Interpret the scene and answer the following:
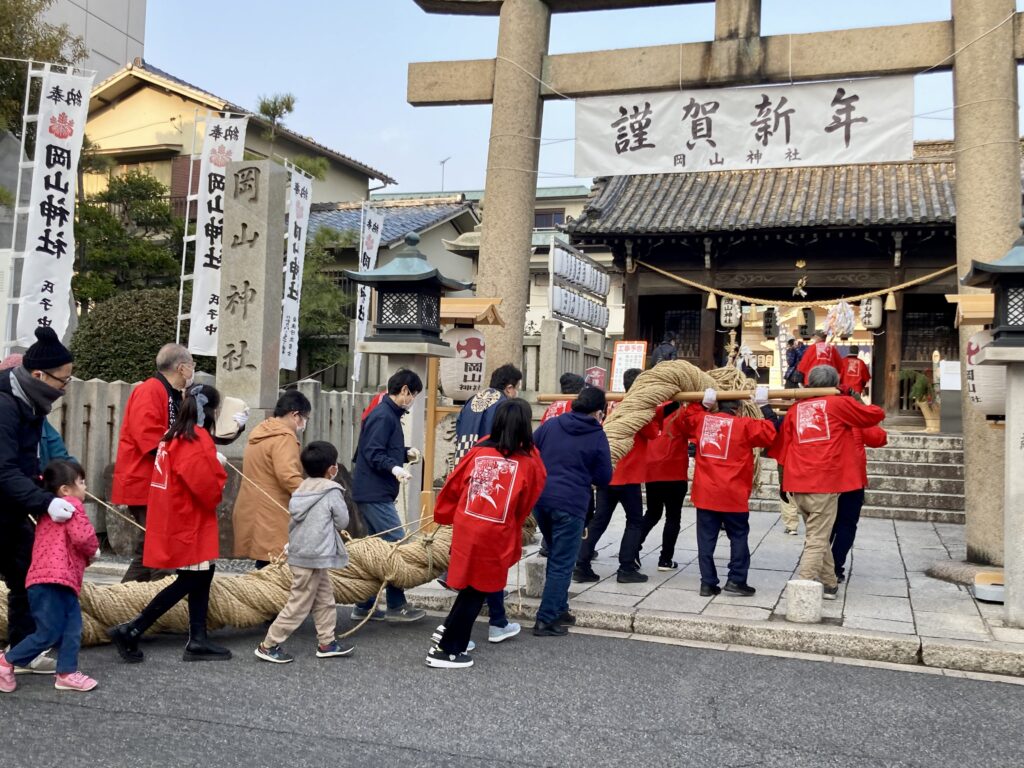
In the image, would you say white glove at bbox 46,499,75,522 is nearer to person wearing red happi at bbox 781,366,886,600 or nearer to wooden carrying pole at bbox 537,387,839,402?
wooden carrying pole at bbox 537,387,839,402

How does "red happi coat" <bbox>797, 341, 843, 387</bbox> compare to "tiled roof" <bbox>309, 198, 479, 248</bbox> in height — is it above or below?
below

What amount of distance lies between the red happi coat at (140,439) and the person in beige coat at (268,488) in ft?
1.99

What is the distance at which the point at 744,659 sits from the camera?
5977 millimetres

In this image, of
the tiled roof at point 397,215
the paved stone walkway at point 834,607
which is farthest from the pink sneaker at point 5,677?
the tiled roof at point 397,215

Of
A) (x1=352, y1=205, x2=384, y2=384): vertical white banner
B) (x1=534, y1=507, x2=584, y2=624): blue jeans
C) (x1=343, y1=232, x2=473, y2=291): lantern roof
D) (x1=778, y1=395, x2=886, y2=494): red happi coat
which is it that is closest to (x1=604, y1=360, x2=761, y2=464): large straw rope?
(x1=778, y1=395, x2=886, y2=494): red happi coat

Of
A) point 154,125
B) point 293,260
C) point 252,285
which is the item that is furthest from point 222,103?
point 252,285

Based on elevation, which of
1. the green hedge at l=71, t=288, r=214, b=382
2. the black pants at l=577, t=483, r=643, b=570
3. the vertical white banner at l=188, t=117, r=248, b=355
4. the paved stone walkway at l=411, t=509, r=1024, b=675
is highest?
the vertical white banner at l=188, t=117, r=248, b=355

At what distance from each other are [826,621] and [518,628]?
225cm

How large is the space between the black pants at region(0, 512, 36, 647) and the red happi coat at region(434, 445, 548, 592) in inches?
94.6

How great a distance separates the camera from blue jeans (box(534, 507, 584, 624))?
647 centimetres

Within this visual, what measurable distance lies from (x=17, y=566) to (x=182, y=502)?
36.5 inches

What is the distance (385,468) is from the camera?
21.6 ft

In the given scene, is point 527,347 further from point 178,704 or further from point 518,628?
point 178,704

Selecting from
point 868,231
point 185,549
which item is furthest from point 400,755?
point 868,231
